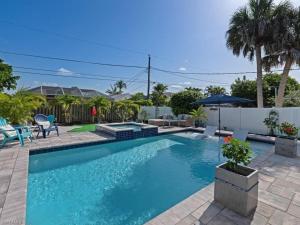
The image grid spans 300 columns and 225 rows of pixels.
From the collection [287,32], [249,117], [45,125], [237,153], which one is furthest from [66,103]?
[287,32]

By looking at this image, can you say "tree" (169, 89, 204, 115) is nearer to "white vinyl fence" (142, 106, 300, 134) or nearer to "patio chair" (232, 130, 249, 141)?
"white vinyl fence" (142, 106, 300, 134)

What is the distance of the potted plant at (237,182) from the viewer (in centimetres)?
252

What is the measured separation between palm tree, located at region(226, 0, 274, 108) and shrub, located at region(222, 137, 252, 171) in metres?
10.7

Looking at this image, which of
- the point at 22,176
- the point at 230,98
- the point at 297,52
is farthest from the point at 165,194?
the point at 297,52

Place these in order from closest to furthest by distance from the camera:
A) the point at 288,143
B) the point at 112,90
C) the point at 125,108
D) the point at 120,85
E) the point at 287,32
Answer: the point at 288,143 < the point at 287,32 < the point at 125,108 < the point at 112,90 < the point at 120,85

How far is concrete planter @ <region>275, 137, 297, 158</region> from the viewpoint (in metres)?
5.48

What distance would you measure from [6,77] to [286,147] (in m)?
20.7

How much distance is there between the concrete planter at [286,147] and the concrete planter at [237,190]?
151 inches

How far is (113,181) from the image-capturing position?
176 inches

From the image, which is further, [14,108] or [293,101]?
[293,101]

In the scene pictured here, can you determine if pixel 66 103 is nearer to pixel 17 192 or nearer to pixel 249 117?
pixel 17 192

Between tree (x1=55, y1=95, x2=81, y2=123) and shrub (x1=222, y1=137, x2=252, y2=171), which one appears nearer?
shrub (x1=222, y1=137, x2=252, y2=171)

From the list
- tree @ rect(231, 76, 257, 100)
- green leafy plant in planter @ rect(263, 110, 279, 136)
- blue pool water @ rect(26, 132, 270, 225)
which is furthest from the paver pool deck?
tree @ rect(231, 76, 257, 100)

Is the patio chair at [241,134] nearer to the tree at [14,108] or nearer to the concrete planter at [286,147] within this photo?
the concrete planter at [286,147]
